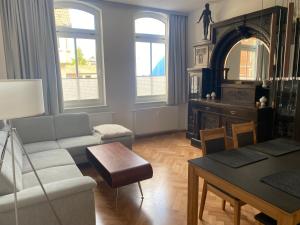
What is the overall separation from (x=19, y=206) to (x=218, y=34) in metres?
3.94

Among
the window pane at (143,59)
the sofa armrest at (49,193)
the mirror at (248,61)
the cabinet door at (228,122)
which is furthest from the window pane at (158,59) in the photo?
the sofa armrest at (49,193)

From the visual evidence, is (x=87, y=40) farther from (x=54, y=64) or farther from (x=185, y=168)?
(x=185, y=168)

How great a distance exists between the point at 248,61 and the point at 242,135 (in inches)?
76.6

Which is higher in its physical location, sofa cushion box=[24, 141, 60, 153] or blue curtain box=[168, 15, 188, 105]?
blue curtain box=[168, 15, 188, 105]

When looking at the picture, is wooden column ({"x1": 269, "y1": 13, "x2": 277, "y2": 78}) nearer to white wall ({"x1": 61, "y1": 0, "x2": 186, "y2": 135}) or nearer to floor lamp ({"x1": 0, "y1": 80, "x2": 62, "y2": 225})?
white wall ({"x1": 61, "y1": 0, "x2": 186, "y2": 135})

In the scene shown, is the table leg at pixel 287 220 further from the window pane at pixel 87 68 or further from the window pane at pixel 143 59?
the window pane at pixel 143 59

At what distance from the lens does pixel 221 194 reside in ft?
6.19

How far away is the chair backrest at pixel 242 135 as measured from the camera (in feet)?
7.50

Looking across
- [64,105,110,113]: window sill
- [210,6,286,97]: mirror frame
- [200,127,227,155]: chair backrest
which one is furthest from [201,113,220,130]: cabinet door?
[64,105,110,113]: window sill

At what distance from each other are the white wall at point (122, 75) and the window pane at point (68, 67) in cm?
51

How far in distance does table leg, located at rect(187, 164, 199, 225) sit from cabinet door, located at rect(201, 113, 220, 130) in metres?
2.22

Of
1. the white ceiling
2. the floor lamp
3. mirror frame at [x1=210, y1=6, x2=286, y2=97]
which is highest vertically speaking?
the white ceiling

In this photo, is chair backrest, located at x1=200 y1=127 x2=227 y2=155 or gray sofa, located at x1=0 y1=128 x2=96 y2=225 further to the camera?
chair backrest, located at x1=200 y1=127 x2=227 y2=155

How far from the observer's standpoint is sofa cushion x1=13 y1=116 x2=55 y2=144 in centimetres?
329
